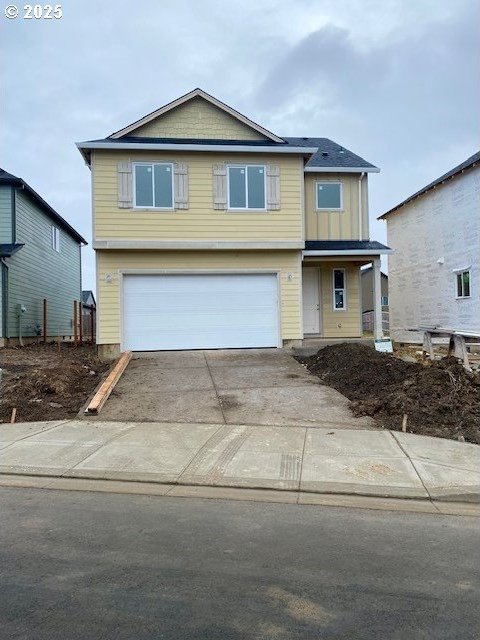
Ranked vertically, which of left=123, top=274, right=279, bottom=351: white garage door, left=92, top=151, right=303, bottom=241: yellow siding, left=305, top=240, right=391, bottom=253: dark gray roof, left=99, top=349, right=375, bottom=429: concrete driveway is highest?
left=92, top=151, right=303, bottom=241: yellow siding

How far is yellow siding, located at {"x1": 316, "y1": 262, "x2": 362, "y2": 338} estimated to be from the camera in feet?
55.9

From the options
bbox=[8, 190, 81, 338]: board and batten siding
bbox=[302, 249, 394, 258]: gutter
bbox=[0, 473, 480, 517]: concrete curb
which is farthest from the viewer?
bbox=[8, 190, 81, 338]: board and batten siding

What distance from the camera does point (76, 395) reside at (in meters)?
9.76

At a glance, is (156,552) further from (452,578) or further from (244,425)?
(244,425)

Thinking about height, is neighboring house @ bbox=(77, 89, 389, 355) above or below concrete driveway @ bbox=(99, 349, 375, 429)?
above

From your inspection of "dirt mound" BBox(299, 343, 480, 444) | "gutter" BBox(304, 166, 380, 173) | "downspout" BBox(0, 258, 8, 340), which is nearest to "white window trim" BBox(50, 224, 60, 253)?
"downspout" BBox(0, 258, 8, 340)

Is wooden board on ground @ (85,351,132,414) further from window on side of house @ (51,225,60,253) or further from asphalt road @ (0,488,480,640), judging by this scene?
window on side of house @ (51,225,60,253)

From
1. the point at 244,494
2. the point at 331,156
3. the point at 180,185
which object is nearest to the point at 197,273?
the point at 180,185

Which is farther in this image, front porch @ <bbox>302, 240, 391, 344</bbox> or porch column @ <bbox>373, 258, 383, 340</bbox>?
front porch @ <bbox>302, 240, 391, 344</bbox>

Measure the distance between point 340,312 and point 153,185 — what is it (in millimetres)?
7468

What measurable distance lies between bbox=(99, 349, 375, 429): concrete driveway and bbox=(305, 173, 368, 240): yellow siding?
5.27 m

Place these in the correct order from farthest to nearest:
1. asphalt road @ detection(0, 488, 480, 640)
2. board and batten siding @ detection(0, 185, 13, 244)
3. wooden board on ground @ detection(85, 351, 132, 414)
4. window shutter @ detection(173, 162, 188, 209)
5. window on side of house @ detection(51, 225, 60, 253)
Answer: window on side of house @ detection(51, 225, 60, 253)
board and batten siding @ detection(0, 185, 13, 244)
window shutter @ detection(173, 162, 188, 209)
wooden board on ground @ detection(85, 351, 132, 414)
asphalt road @ detection(0, 488, 480, 640)

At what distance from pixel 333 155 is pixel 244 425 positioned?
1268 centimetres

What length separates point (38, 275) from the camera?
21.1 meters
